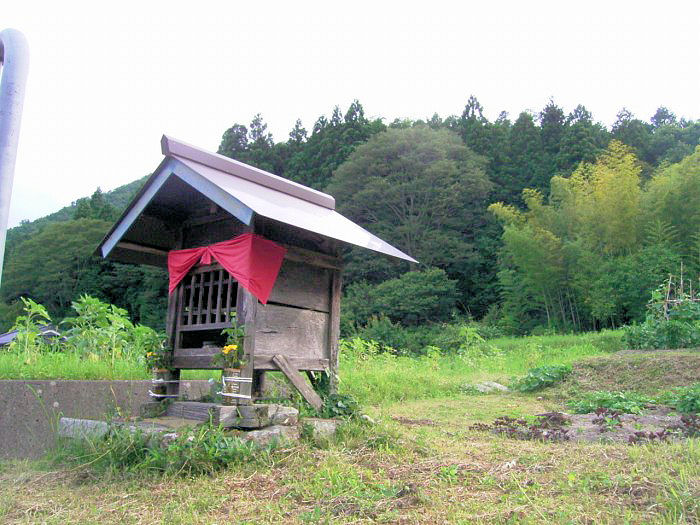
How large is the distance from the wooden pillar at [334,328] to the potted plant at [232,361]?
43.2 inches

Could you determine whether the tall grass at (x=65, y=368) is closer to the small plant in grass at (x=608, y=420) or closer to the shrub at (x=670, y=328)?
the small plant in grass at (x=608, y=420)

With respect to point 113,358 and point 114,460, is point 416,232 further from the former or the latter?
point 114,460

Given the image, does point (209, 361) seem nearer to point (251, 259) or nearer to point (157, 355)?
point (157, 355)

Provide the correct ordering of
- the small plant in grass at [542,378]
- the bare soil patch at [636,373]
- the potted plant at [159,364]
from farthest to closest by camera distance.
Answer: the small plant in grass at [542,378], the bare soil patch at [636,373], the potted plant at [159,364]

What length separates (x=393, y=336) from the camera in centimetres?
2533

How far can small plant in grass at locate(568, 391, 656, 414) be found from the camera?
6371 millimetres

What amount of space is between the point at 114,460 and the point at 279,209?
→ 2189mm

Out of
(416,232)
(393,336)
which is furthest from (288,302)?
(416,232)

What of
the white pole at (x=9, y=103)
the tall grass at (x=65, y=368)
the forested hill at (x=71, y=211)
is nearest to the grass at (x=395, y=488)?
the tall grass at (x=65, y=368)

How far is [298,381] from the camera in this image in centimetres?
484

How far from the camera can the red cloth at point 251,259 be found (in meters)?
4.54

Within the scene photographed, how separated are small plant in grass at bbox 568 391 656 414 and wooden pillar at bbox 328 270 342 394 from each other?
3.14 meters

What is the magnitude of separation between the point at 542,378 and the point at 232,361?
634cm

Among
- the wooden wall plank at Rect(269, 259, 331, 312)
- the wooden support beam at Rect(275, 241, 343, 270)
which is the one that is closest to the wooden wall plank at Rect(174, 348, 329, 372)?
the wooden wall plank at Rect(269, 259, 331, 312)
